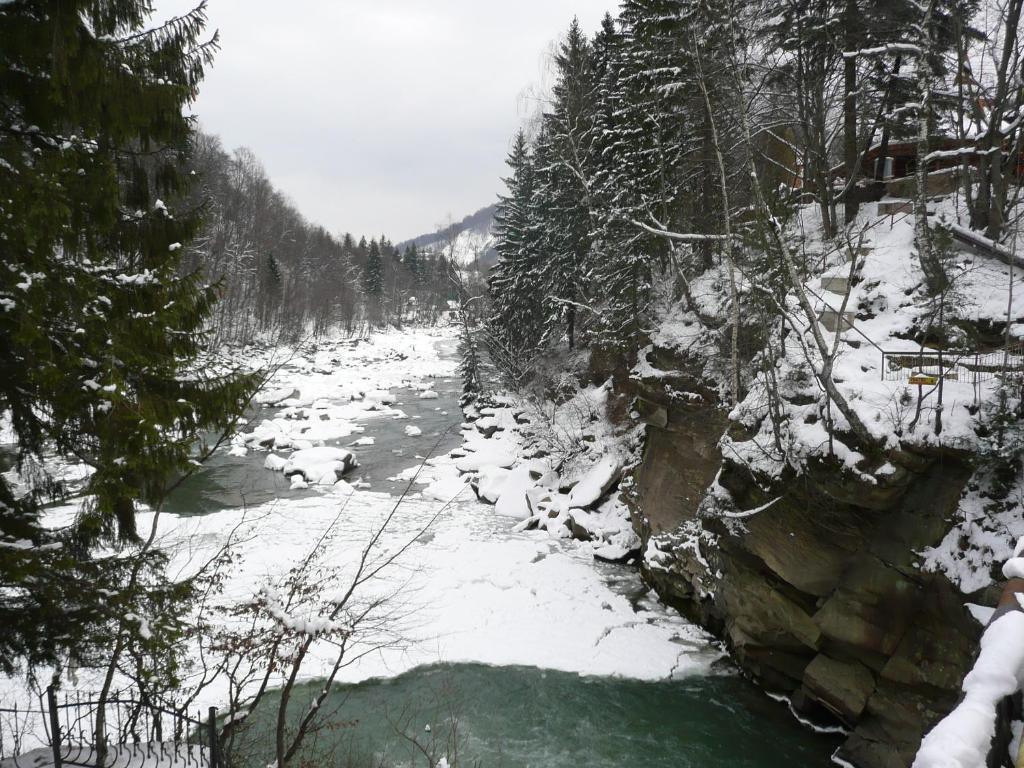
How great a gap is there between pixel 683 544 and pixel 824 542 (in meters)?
3.63

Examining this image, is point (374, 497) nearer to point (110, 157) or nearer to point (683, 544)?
point (683, 544)

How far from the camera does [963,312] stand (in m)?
10.1

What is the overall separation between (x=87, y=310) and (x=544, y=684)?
31.4 feet

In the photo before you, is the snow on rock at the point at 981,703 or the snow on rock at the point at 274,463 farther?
the snow on rock at the point at 274,463

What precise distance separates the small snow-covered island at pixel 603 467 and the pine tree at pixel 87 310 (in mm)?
31

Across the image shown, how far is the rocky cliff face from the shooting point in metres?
7.91

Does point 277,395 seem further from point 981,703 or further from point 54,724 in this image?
point 981,703

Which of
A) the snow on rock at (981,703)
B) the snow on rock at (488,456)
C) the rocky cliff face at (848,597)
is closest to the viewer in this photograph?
the snow on rock at (981,703)

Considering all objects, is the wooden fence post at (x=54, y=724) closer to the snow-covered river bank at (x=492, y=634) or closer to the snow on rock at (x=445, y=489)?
the snow-covered river bank at (x=492, y=634)

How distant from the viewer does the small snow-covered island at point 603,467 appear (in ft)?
14.8

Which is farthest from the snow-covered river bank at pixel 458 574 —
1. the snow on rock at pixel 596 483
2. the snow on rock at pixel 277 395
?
the snow on rock at pixel 277 395

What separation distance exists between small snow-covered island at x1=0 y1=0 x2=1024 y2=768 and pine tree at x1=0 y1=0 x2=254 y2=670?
31mm

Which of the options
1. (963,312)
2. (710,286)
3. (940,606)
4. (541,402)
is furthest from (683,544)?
(541,402)

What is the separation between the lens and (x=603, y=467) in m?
17.8
